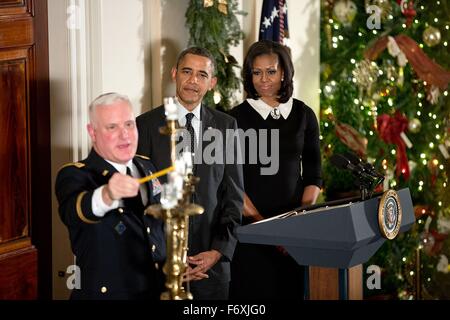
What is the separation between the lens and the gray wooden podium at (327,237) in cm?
392

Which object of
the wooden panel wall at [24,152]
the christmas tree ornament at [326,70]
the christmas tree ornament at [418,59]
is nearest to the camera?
the wooden panel wall at [24,152]

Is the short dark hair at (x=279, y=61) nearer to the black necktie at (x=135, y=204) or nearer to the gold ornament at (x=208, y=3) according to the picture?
the gold ornament at (x=208, y=3)

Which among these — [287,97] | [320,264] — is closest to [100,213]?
[320,264]

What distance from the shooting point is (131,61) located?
553 cm

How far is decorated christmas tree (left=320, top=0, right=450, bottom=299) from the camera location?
273 inches

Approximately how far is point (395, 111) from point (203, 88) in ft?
9.13

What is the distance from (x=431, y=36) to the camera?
686cm

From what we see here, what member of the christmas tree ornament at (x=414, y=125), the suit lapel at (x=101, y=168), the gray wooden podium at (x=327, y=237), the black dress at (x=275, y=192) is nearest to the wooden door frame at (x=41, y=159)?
the black dress at (x=275, y=192)

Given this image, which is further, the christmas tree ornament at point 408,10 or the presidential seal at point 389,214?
the christmas tree ornament at point 408,10

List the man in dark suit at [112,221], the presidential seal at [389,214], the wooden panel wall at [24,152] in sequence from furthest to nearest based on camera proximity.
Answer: the wooden panel wall at [24,152] → the presidential seal at [389,214] → the man in dark suit at [112,221]

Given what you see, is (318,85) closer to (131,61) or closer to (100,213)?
(131,61)

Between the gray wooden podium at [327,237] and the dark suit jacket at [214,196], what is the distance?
0.49m

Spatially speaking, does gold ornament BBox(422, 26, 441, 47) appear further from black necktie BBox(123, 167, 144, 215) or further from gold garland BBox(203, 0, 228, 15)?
black necktie BBox(123, 167, 144, 215)

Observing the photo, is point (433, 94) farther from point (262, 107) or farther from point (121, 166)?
point (121, 166)
